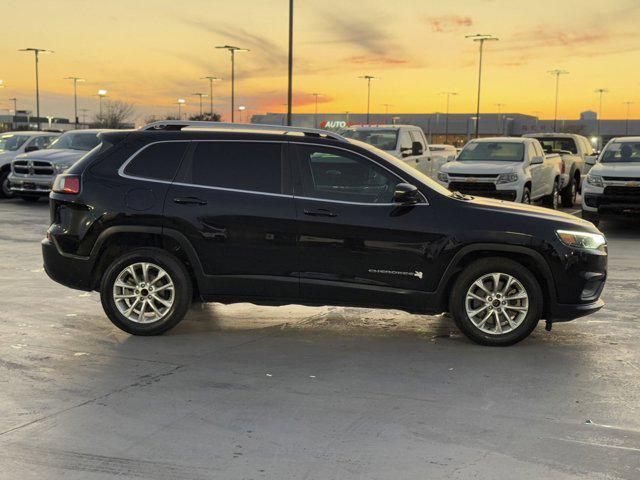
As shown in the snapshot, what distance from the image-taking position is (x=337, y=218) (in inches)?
260

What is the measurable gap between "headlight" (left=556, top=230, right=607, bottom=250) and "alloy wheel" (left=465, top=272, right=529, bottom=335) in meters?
0.54

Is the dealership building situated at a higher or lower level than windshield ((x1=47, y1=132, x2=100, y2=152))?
higher

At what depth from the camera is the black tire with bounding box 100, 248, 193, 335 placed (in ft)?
22.3

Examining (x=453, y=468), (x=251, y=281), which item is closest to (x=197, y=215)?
(x=251, y=281)

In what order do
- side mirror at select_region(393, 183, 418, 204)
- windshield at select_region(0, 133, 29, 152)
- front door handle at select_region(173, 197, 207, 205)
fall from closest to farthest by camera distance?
side mirror at select_region(393, 183, 418, 204)
front door handle at select_region(173, 197, 207, 205)
windshield at select_region(0, 133, 29, 152)

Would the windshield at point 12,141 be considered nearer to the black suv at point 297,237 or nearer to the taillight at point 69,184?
the taillight at point 69,184

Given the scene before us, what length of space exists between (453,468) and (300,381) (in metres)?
1.73

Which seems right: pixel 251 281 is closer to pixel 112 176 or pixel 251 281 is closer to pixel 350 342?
pixel 350 342

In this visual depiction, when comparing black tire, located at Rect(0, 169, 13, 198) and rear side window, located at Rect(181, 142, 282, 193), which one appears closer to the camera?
rear side window, located at Rect(181, 142, 282, 193)

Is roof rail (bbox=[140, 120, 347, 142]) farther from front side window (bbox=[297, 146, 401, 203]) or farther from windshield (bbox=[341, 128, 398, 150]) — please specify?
windshield (bbox=[341, 128, 398, 150])

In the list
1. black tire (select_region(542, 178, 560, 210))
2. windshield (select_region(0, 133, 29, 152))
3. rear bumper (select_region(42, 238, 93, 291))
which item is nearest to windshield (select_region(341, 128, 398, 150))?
black tire (select_region(542, 178, 560, 210))

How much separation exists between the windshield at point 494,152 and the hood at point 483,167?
0.45 meters

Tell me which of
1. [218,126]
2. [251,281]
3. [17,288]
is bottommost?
[17,288]

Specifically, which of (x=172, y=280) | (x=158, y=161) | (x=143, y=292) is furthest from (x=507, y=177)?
(x=143, y=292)
